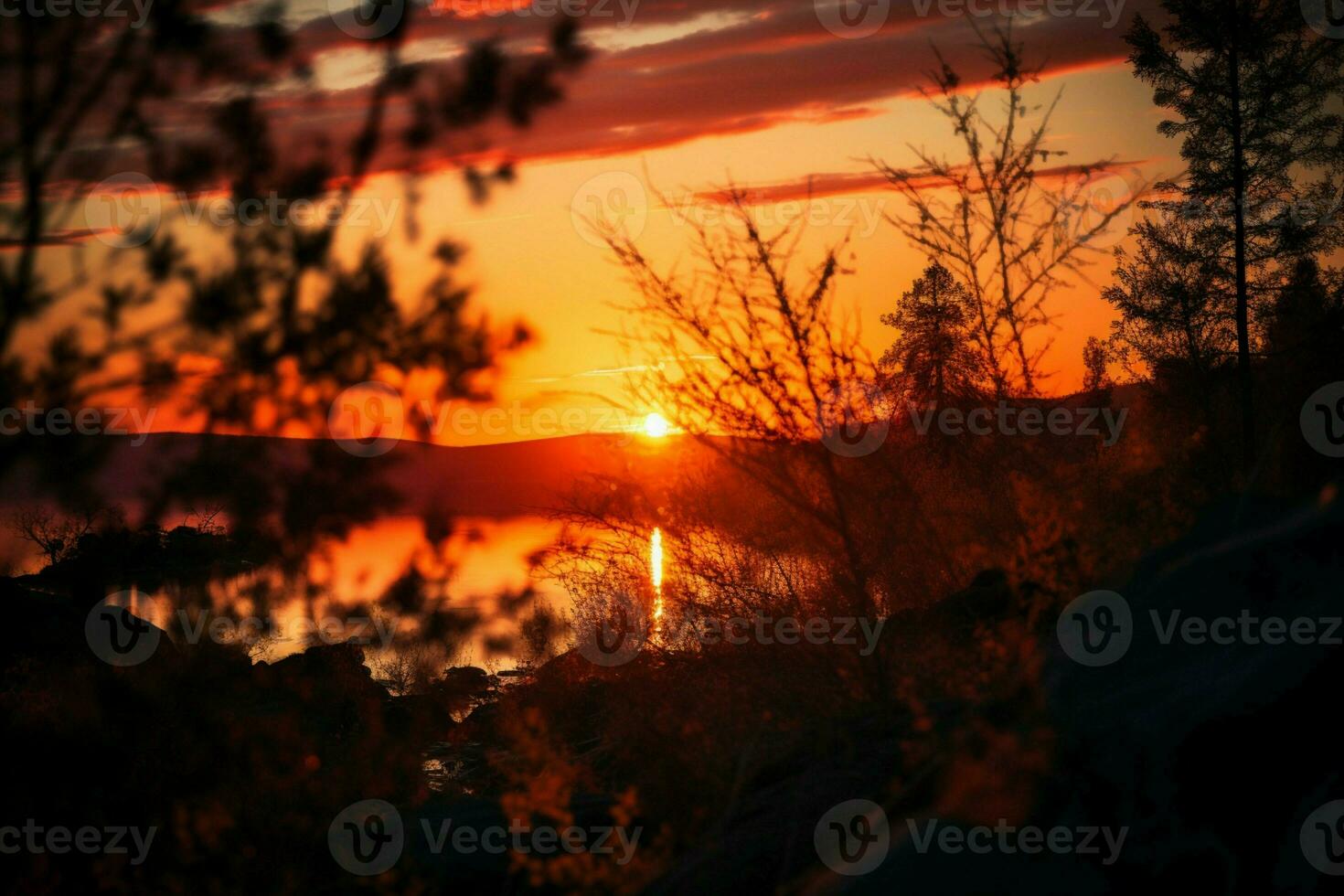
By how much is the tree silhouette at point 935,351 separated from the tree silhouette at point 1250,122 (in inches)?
239

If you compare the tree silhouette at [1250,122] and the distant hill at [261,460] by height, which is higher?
the tree silhouette at [1250,122]

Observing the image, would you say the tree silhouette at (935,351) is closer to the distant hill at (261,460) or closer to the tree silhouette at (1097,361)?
the tree silhouette at (1097,361)

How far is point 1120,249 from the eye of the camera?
25.3m

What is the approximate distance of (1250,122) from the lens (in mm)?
23922

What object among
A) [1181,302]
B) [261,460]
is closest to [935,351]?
[1181,302]

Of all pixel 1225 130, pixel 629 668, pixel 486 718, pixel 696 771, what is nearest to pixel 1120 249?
pixel 1225 130

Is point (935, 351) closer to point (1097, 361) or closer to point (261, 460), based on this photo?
point (1097, 361)

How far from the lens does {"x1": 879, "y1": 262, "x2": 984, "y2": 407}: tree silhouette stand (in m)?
28.8

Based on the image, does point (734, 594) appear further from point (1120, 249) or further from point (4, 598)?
point (1120, 249)

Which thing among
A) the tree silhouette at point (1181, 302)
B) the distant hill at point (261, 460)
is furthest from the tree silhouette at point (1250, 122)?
the distant hill at point (261, 460)

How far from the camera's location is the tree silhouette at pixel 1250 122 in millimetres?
23188

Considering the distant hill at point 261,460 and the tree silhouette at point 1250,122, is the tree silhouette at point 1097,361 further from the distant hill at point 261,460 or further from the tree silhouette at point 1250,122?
the distant hill at point 261,460

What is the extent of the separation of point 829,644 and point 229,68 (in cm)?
728

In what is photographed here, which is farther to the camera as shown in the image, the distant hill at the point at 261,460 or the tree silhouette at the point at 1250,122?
the tree silhouette at the point at 1250,122
